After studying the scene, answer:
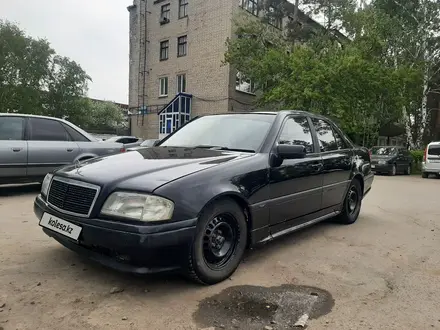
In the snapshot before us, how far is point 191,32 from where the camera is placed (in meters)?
24.6

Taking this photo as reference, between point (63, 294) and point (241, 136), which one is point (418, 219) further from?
point (63, 294)

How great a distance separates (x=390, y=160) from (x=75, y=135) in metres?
15.3

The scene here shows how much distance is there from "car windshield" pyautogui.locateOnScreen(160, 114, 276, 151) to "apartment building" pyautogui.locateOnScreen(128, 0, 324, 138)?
17488mm

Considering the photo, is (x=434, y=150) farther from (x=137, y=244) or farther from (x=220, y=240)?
(x=137, y=244)

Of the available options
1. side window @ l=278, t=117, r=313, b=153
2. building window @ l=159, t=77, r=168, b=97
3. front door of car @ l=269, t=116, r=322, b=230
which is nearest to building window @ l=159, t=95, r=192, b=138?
building window @ l=159, t=77, r=168, b=97

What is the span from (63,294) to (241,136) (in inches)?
88.6

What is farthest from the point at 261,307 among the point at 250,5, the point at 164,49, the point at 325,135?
the point at 164,49

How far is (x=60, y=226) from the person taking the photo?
9.97 feet

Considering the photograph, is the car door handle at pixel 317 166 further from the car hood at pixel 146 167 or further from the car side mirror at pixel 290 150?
the car hood at pixel 146 167

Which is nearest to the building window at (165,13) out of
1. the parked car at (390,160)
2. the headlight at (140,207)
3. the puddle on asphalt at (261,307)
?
the parked car at (390,160)

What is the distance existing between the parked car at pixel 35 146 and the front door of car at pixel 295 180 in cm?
471

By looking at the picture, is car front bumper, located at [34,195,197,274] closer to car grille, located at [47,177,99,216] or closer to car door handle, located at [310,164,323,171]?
car grille, located at [47,177,99,216]

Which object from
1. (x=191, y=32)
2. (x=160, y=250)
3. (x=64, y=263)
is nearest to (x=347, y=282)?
(x=160, y=250)

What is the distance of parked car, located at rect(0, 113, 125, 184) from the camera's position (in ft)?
22.3
